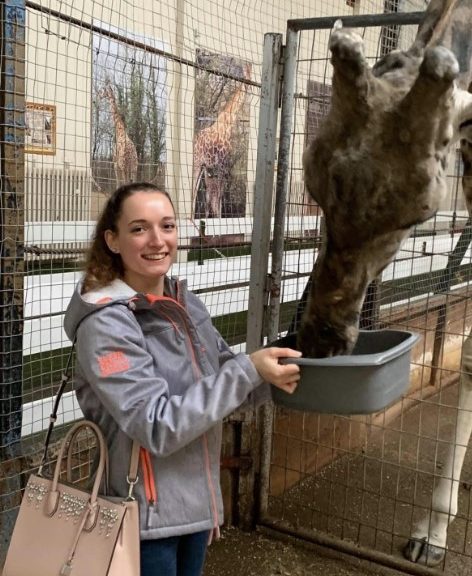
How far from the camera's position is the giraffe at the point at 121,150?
362 cm

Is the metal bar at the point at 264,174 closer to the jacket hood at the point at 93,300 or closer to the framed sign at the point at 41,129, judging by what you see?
the framed sign at the point at 41,129

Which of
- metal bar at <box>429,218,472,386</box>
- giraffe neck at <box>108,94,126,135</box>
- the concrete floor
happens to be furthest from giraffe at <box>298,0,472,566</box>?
metal bar at <box>429,218,472,386</box>

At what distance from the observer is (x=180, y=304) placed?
68.3 inches

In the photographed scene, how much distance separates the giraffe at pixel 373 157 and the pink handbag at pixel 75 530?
634 mm

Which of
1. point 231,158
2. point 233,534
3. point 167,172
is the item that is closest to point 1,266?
point 233,534

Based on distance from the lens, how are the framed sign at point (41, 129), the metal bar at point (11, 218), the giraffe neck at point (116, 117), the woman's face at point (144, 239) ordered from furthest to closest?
A: 1. the giraffe neck at point (116, 117)
2. the framed sign at point (41, 129)
3. the metal bar at point (11, 218)
4. the woman's face at point (144, 239)

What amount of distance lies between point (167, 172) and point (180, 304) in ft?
8.68

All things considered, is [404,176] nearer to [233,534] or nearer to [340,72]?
[340,72]

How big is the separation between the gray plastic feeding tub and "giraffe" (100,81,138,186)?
2.25 m

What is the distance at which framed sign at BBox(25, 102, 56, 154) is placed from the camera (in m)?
2.83

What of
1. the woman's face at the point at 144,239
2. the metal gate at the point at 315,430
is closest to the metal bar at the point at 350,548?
the metal gate at the point at 315,430

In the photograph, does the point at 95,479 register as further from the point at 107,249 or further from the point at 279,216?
the point at 279,216

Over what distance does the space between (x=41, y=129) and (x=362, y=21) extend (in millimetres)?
1418

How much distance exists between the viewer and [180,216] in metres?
4.14
